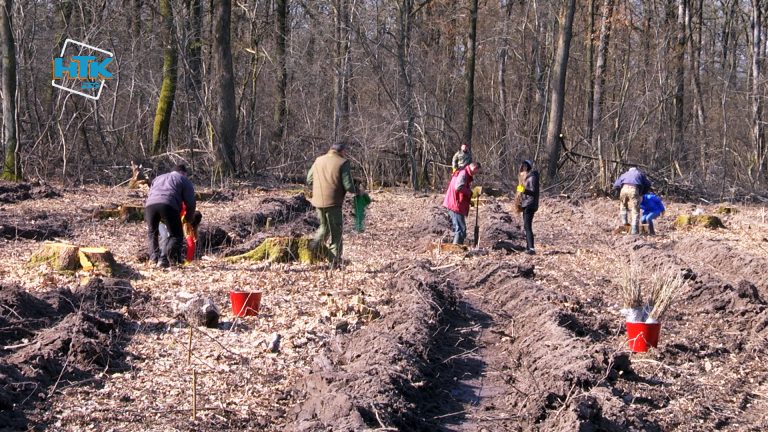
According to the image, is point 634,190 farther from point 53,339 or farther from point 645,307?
point 53,339

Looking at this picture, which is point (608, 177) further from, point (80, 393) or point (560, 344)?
point (80, 393)

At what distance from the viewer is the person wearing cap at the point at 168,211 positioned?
38.9 feet

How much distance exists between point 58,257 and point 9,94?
36.6 ft

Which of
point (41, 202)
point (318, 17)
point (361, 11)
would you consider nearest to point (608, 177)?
point (361, 11)

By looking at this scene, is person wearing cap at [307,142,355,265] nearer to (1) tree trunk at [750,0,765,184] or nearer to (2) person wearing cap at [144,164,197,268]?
(2) person wearing cap at [144,164,197,268]

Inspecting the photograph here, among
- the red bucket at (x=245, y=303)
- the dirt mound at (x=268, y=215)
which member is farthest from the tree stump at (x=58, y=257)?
the dirt mound at (x=268, y=215)

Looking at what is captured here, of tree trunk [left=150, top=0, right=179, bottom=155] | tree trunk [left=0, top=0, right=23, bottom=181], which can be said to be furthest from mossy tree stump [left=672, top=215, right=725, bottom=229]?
tree trunk [left=0, top=0, right=23, bottom=181]

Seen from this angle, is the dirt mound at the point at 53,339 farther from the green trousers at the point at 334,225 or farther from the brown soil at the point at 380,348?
the green trousers at the point at 334,225

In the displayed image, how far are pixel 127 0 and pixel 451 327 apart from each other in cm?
2513

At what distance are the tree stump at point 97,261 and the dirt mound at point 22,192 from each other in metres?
8.17

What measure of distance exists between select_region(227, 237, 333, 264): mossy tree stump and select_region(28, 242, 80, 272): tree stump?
2100mm

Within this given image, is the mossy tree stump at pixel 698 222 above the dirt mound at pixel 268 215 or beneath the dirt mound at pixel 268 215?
beneath

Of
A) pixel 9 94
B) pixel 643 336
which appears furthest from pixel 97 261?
pixel 9 94

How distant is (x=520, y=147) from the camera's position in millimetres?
29328
